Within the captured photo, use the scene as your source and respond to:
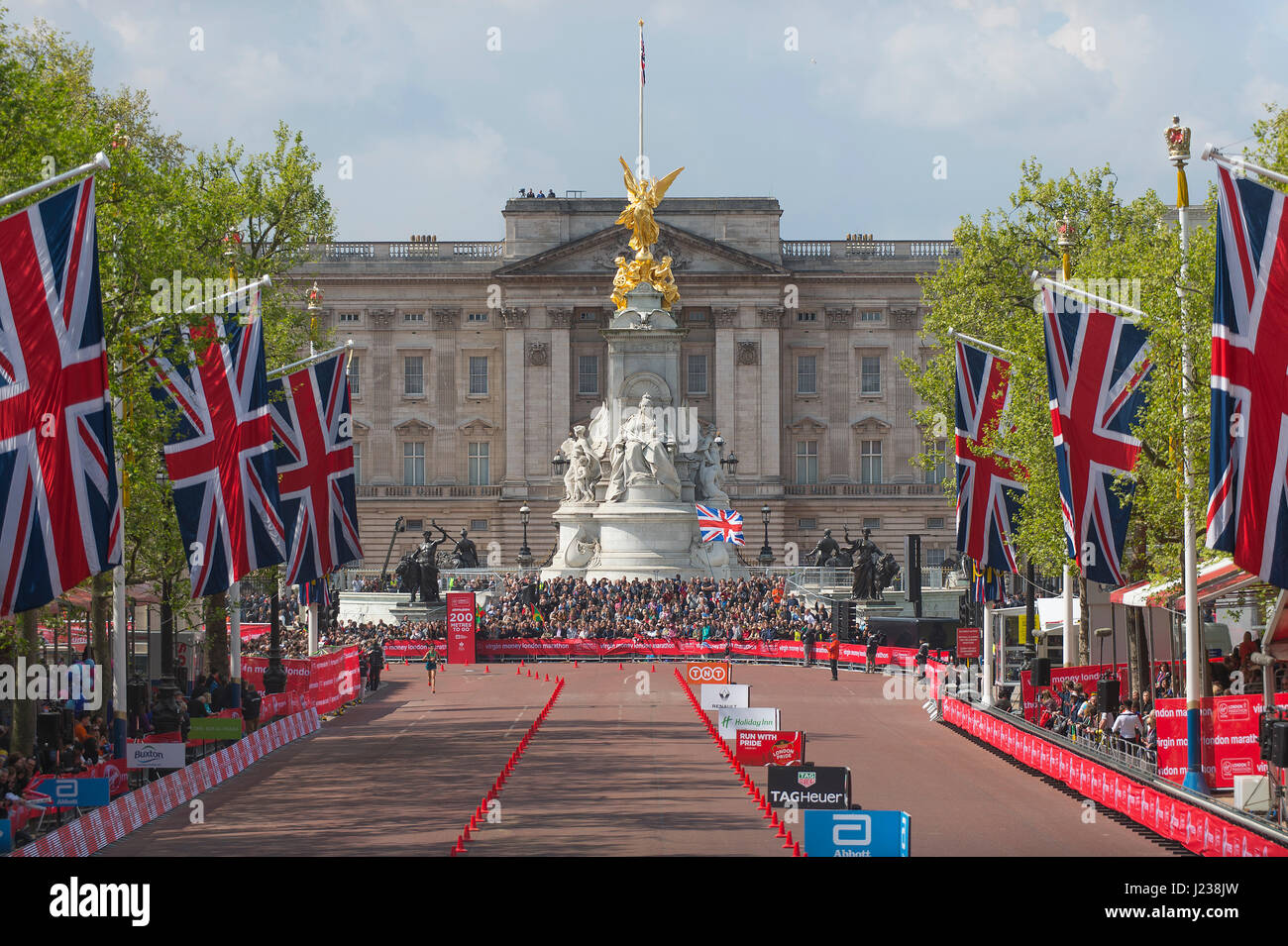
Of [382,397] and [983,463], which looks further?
[382,397]

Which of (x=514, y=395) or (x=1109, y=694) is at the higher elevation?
(x=514, y=395)

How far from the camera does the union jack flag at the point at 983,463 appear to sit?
38.2 meters

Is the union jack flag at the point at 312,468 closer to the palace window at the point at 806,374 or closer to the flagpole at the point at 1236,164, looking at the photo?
the flagpole at the point at 1236,164

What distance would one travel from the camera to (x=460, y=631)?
64.7 metres

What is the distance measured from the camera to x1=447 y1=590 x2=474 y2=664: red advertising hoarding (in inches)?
2507

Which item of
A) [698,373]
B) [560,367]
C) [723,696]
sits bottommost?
[723,696]

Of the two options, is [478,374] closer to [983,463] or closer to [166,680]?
[983,463]

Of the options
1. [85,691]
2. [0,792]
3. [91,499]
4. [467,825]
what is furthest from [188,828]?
[85,691]

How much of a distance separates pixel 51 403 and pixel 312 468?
60.0ft

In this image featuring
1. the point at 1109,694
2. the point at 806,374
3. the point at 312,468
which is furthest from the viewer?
the point at 806,374

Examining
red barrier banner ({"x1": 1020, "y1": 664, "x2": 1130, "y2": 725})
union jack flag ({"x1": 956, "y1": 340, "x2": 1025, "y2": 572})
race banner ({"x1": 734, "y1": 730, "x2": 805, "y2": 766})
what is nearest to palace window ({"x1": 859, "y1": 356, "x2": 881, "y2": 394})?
red barrier banner ({"x1": 1020, "y1": 664, "x2": 1130, "y2": 725})

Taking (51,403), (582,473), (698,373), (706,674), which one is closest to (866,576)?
(582,473)

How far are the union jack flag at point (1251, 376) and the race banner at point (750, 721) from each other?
13966 mm
